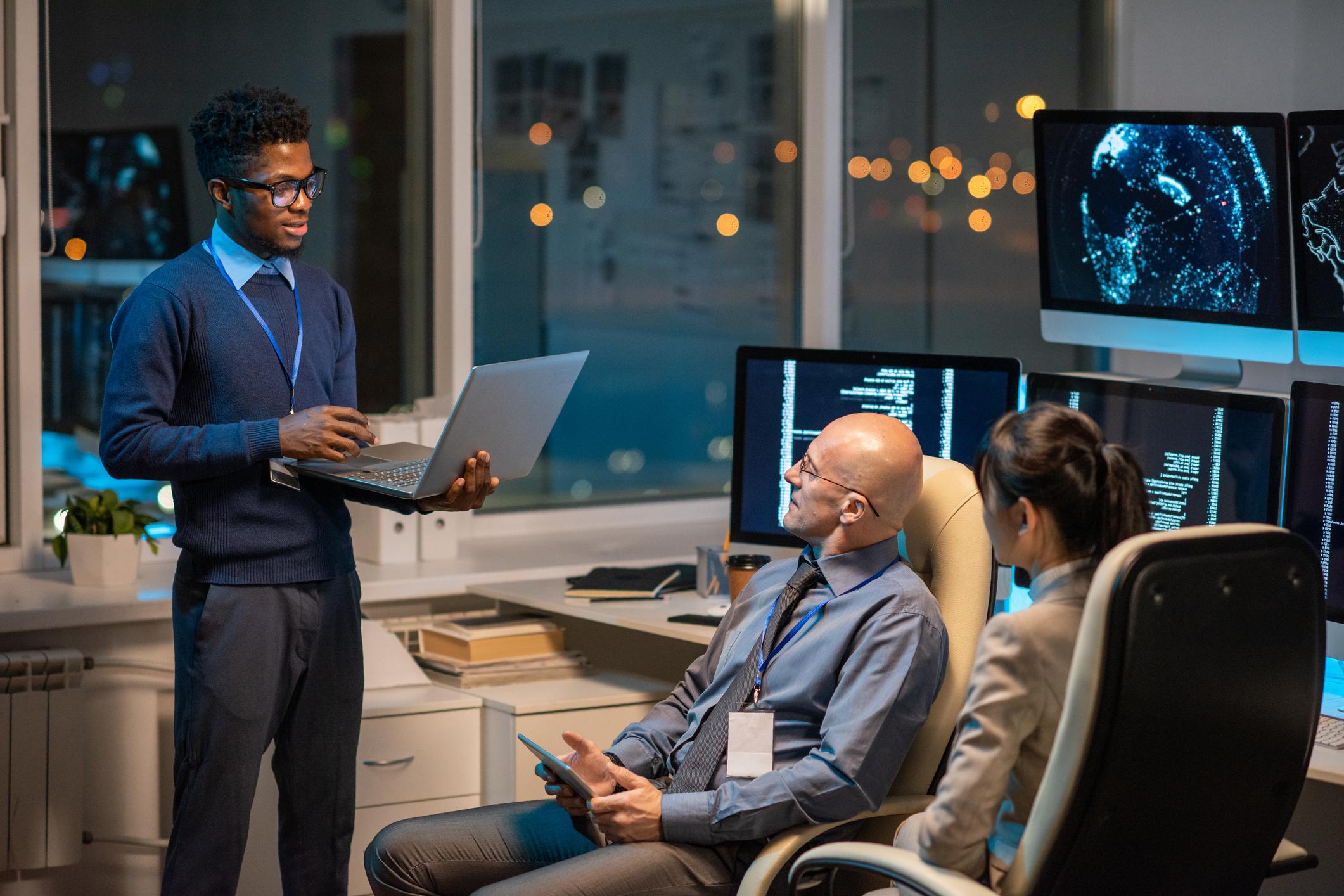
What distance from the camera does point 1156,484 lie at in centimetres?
275

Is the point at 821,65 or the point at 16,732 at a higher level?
the point at 821,65

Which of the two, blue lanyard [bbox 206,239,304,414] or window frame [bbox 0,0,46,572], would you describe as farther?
window frame [bbox 0,0,46,572]

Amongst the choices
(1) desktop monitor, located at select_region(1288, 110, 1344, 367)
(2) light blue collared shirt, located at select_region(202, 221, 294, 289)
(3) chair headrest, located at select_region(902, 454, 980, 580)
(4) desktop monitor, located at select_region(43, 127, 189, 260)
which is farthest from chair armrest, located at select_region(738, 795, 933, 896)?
(4) desktop monitor, located at select_region(43, 127, 189, 260)

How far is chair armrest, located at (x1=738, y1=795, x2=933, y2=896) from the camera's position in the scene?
2057 mm

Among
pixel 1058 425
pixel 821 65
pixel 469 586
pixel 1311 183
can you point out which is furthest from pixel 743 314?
pixel 1058 425

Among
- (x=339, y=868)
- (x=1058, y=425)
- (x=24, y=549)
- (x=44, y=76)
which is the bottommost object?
(x=339, y=868)

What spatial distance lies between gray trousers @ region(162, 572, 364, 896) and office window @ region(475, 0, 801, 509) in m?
1.76

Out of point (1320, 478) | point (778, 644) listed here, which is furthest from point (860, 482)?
point (1320, 478)

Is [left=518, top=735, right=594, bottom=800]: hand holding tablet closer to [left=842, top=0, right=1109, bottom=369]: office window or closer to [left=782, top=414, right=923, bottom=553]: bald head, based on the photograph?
[left=782, top=414, right=923, bottom=553]: bald head

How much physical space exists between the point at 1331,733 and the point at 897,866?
35.3 inches

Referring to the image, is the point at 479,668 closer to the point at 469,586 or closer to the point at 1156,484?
the point at 469,586

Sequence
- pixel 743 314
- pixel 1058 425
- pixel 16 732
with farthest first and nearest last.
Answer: pixel 743 314 → pixel 16 732 → pixel 1058 425

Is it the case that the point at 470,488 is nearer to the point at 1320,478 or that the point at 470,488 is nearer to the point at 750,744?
the point at 750,744

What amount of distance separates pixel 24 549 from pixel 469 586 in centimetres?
106
